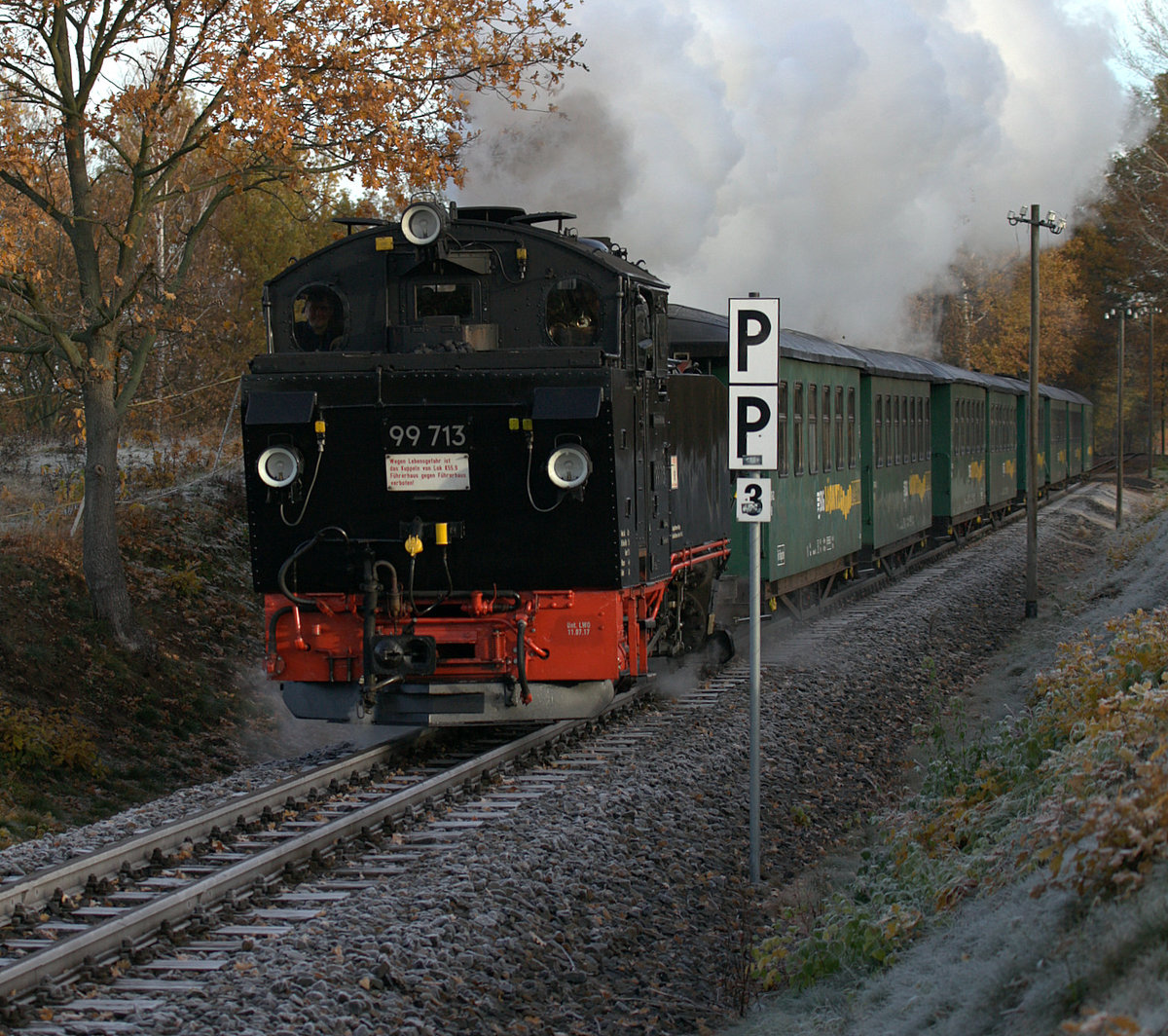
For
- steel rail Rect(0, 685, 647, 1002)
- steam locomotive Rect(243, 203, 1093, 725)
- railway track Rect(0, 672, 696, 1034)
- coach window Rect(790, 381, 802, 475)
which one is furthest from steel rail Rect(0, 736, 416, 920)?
coach window Rect(790, 381, 802, 475)

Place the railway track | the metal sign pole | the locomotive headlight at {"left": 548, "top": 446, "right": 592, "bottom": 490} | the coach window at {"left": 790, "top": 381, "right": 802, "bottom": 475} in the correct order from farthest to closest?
the coach window at {"left": 790, "top": 381, "right": 802, "bottom": 475} < the locomotive headlight at {"left": 548, "top": 446, "right": 592, "bottom": 490} < the metal sign pole < the railway track

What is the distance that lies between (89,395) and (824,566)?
28.3 ft

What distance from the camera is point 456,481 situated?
827cm

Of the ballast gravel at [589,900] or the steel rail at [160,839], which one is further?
the steel rail at [160,839]

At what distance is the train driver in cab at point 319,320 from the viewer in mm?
8867

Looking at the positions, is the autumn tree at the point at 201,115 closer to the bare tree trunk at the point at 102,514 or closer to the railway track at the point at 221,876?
the bare tree trunk at the point at 102,514

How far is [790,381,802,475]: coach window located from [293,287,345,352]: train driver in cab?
237 inches

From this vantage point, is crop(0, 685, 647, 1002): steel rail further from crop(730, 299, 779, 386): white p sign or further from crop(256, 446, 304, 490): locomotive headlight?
crop(730, 299, 779, 386): white p sign

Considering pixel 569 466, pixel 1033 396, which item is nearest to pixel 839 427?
pixel 1033 396

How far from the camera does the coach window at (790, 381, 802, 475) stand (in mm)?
13688

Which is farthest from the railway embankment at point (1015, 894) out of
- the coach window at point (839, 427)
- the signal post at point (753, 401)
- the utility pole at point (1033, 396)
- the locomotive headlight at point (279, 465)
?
the utility pole at point (1033, 396)

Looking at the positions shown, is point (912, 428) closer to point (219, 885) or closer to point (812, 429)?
point (812, 429)

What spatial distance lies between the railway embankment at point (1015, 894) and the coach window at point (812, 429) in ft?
19.6

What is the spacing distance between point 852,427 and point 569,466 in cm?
972
